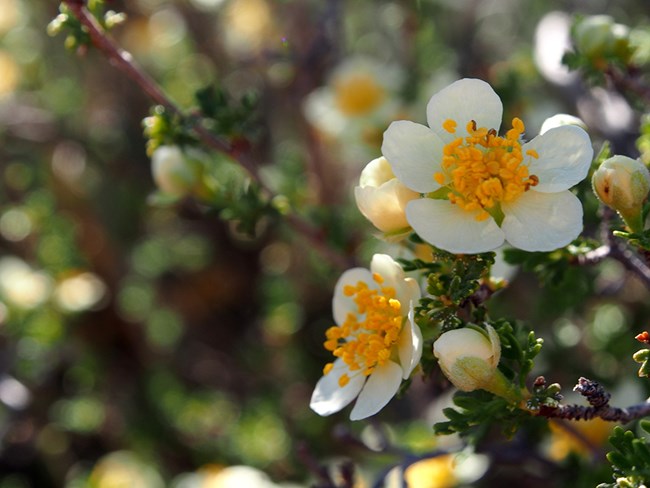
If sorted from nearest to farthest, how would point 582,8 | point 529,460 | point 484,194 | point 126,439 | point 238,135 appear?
point 484,194 < point 238,135 < point 529,460 < point 126,439 < point 582,8

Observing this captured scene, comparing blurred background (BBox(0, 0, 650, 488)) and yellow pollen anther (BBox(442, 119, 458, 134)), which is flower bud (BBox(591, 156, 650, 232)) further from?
blurred background (BBox(0, 0, 650, 488))

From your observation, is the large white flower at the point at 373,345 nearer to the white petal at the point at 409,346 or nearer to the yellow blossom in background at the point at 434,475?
the white petal at the point at 409,346

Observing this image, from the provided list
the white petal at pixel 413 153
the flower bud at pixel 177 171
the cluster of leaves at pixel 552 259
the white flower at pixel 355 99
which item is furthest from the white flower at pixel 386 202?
the white flower at pixel 355 99

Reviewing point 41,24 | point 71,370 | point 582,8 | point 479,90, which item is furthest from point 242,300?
point 479,90

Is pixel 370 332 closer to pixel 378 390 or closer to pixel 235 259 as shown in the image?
pixel 378 390

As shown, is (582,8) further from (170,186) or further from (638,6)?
(170,186)

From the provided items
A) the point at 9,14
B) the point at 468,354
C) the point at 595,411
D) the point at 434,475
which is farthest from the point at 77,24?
the point at 9,14

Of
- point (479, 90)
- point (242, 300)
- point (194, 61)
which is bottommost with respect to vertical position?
point (242, 300)
